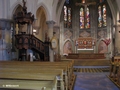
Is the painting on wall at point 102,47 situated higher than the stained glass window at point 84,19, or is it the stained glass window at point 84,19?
the stained glass window at point 84,19

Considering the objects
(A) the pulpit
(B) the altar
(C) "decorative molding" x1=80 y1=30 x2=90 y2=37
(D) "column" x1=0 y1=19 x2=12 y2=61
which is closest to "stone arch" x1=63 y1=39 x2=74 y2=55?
(B) the altar

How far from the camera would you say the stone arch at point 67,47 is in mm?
25953

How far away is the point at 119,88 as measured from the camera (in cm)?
568

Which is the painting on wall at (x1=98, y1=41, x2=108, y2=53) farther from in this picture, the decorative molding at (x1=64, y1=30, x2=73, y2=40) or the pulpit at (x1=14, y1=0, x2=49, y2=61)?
the pulpit at (x1=14, y1=0, x2=49, y2=61)

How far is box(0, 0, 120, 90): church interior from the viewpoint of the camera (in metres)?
3.55

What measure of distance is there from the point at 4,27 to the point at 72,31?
1545 cm

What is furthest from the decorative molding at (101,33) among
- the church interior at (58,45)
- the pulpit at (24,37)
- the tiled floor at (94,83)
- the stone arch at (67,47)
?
the tiled floor at (94,83)

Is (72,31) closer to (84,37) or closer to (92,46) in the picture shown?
(84,37)

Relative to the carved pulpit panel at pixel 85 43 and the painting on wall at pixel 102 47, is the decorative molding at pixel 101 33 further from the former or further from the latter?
the carved pulpit panel at pixel 85 43

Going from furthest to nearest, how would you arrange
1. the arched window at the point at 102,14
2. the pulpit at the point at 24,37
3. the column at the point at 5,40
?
the arched window at the point at 102,14 < the column at the point at 5,40 < the pulpit at the point at 24,37

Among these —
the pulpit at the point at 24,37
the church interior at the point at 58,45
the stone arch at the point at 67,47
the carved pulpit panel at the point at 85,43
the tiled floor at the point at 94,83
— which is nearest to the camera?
the church interior at the point at 58,45

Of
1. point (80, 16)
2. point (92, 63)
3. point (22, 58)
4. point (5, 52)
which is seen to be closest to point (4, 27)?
point (5, 52)

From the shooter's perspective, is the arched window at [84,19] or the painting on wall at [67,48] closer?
the painting on wall at [67,48]

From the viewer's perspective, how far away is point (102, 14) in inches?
1022
